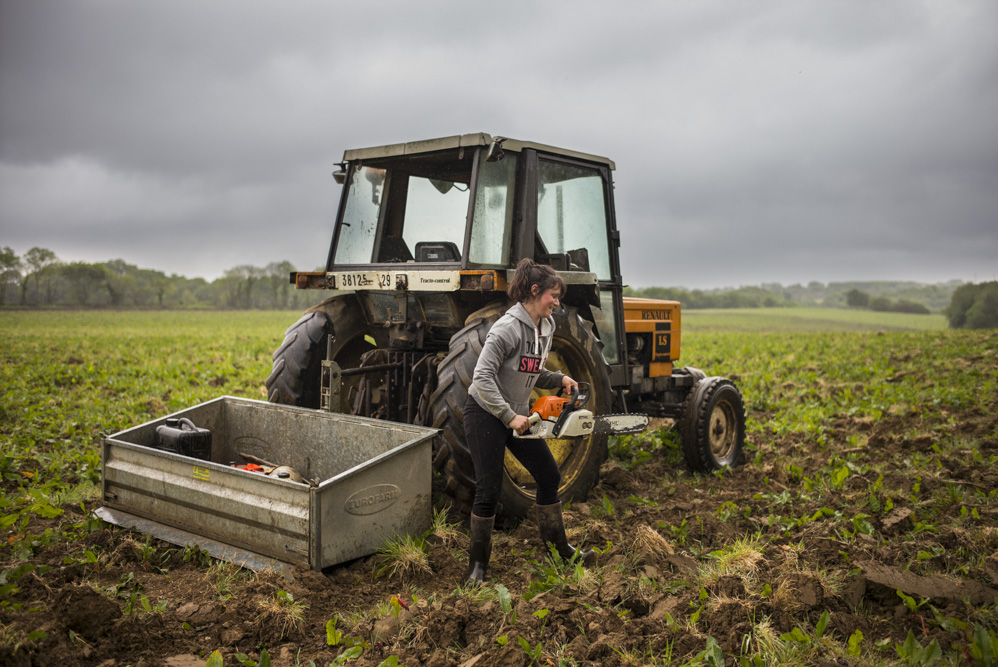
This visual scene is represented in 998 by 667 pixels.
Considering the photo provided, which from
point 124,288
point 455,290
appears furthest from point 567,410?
point 124,288

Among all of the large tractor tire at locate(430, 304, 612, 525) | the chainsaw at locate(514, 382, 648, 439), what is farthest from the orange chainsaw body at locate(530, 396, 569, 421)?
the large tractor tire at locate(430, 304, 612, 525)

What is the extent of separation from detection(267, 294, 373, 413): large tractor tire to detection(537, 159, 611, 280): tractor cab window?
1675 mm

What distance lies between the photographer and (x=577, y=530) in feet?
15.0

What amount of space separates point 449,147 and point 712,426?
11.6ft

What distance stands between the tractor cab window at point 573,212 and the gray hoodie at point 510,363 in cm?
151

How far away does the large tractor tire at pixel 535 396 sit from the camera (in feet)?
14.1

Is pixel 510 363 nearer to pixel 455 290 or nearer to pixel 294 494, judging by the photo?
pixel 455 290

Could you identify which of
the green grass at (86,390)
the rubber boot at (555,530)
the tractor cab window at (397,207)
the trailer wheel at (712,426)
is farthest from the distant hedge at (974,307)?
the rubber boot at (555,530)

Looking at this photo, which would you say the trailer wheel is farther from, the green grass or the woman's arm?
the green grass

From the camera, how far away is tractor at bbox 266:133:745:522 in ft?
15.1

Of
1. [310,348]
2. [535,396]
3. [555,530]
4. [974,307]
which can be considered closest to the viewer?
[555,530]

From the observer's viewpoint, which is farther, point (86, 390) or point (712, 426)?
point (86, 390)

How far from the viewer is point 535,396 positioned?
5121 millimetres

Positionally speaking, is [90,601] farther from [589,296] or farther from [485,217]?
[589,296]
